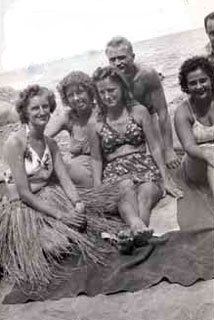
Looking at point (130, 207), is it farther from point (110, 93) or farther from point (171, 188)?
point (110, 93)

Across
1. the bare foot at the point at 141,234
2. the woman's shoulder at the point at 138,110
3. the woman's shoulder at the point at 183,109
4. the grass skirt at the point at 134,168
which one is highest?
the woman's shoulder at the point at 138,110

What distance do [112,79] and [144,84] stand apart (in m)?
0.10

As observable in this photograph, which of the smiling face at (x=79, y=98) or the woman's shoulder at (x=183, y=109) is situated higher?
the smiling face at (x=79, y=98)

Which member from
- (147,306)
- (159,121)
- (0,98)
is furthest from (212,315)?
(0,98)

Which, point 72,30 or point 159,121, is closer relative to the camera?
point 159,121

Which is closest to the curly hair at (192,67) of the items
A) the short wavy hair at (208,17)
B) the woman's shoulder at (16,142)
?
the short wavy hair at (208,17)

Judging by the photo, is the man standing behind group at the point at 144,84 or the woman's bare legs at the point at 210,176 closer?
the woman's bare legs at the point at 210,176

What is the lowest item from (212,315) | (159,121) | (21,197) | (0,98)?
(212,315)

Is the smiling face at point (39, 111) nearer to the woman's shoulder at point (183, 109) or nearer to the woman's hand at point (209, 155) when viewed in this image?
the woman's shoulder at point (183, 109)

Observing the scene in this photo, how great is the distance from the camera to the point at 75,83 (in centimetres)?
203

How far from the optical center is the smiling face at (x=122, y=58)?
6.56 ft

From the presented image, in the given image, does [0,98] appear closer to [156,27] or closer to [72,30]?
[72,30]

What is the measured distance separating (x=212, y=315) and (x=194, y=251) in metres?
0.19

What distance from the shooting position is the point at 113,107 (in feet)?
6.45
